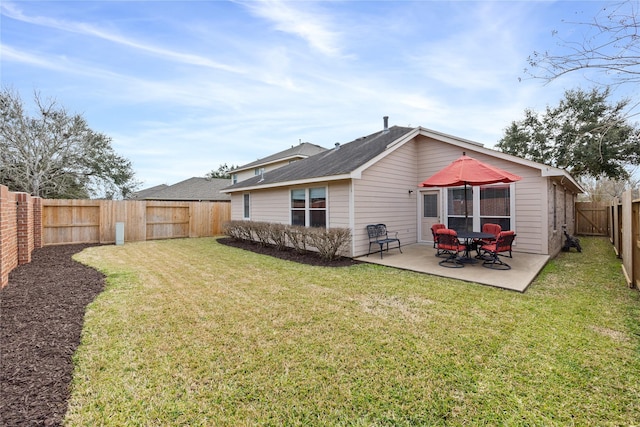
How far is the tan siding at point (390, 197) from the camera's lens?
879 centimetres

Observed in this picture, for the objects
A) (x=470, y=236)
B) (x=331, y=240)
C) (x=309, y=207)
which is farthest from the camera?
(x=309, y=207)

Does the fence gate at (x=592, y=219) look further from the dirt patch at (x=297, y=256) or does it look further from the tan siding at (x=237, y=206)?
the tan siding at (x=237, y=206)

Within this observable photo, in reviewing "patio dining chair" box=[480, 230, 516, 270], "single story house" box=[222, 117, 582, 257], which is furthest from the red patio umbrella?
"single story house" box=[222, 117, 582, 257]

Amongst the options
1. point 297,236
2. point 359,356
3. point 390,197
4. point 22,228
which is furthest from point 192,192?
point 359,356

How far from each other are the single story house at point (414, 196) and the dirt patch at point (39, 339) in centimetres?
627

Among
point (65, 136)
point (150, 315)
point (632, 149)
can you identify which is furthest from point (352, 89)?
point (65, 136)

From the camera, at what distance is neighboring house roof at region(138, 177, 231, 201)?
24672 mm

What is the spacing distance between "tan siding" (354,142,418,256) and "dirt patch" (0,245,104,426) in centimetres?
669

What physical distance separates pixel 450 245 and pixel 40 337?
7.89 metres

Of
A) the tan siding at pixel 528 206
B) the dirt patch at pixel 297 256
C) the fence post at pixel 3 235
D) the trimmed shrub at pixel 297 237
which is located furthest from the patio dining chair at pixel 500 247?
the fence post at pixel 3 235

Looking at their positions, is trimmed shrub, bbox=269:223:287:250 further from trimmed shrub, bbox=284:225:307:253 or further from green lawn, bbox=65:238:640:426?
green lawn, bbox=65:238:640:426

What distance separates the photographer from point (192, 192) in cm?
2589

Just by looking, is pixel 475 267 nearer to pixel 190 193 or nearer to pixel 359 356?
pixel 359 356

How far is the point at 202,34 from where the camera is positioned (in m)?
8.43
